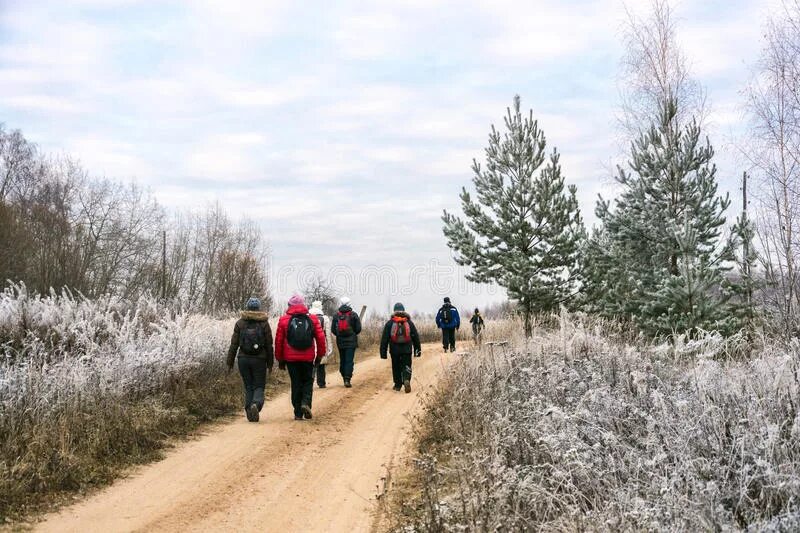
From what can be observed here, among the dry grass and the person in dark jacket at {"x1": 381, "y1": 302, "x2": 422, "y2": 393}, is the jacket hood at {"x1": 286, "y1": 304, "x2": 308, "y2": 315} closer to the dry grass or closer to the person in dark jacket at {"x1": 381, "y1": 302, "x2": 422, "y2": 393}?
the dry grass

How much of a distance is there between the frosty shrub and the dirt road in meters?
0.52

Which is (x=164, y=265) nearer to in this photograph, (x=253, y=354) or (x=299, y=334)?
(x=253, y=354)

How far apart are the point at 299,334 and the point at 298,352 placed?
30cm

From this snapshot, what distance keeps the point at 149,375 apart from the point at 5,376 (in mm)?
2396

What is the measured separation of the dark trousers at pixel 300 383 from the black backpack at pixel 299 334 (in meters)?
0.32

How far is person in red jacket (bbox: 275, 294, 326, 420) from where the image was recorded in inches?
410

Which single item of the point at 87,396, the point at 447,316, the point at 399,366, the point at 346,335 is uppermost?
the point at 447,316

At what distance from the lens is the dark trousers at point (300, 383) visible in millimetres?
10445

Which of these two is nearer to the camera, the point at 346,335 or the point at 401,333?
the point at 401,333

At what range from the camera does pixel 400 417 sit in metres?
10.7

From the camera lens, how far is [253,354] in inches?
410

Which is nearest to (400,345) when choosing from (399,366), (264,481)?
(399,366)

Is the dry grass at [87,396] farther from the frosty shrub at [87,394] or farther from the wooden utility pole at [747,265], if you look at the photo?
the wooden utility pole at [747,265]

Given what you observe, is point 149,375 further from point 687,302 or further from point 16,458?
point 687,302
